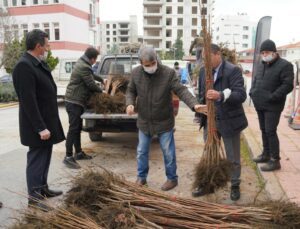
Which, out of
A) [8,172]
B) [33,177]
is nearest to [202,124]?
[33,177]

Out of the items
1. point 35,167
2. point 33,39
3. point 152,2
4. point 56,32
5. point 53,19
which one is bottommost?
point 35,167

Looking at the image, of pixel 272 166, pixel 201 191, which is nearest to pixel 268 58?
pixel 272 166

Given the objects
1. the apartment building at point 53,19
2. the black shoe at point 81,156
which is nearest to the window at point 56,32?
the apartment building at point 53,19

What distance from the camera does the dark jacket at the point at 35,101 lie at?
387 cm

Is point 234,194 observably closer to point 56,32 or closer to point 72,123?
point 72,123

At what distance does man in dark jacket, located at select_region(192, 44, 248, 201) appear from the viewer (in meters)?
4.02

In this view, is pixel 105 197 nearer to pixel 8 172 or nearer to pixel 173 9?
pixel 8 172

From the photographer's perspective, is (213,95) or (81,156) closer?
(213,95)

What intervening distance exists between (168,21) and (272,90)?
79.0m

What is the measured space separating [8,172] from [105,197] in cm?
289

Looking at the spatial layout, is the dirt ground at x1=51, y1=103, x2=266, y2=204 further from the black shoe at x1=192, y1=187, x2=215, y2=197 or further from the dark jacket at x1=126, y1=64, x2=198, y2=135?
the dark jacket at x1=126, y1=64, x2=198, y2=135

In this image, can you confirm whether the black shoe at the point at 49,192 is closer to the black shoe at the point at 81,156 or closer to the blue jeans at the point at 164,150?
the blue jeans at the point at 164,150

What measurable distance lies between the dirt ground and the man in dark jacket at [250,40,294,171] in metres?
0.57

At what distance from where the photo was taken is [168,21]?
8138cm
